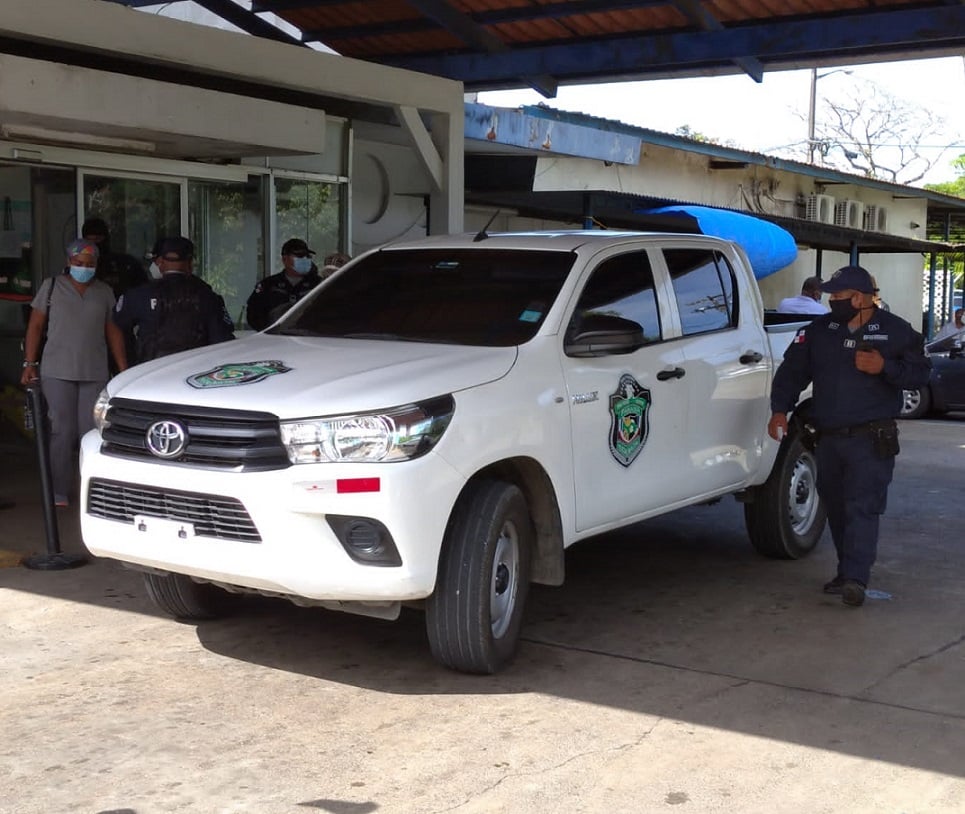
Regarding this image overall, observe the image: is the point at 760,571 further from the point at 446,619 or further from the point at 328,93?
the point at 328,93

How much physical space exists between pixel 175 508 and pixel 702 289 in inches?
131

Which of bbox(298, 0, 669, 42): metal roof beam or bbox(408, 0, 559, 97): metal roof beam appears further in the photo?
bbox(408, 0, 559, 97): metal roof beam

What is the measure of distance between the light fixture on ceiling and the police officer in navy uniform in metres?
5.83

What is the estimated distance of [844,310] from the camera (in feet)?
22.7

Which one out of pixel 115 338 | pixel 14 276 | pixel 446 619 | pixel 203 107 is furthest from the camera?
pixel 14 276

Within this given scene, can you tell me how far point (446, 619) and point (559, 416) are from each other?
3.42 feet

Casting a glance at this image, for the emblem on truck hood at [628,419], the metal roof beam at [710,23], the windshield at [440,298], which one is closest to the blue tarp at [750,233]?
the metal roof beam at [710,23]

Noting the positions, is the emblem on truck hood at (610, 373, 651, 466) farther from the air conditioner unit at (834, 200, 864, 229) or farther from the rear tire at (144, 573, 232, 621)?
the air conditioner unit at (834, 200, 864, 229)

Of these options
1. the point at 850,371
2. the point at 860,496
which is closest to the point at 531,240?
the point at 850,371

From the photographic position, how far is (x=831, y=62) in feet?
36.6

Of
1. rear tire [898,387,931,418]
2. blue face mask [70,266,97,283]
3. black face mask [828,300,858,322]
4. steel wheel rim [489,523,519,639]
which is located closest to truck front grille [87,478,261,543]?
steel wheel rim [489,523,519,639]

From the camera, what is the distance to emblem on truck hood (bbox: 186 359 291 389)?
5484mm

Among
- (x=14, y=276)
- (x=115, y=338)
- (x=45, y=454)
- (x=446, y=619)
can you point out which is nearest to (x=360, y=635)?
(x=446, y=619)

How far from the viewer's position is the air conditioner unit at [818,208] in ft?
94.1
